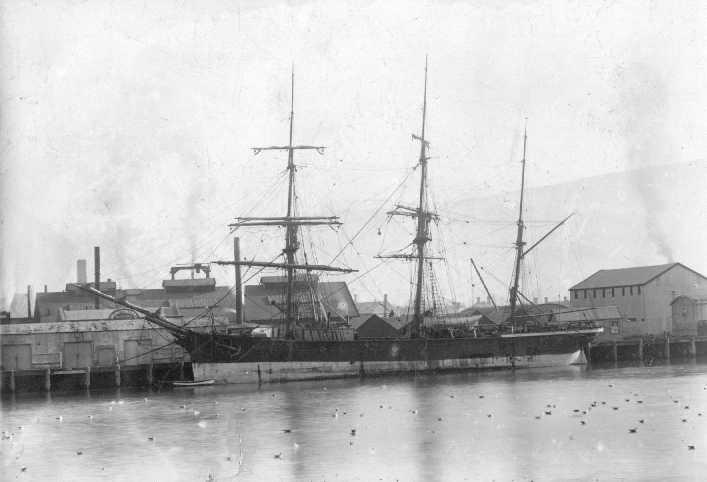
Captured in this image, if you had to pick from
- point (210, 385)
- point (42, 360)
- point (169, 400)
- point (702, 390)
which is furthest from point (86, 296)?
point (702, 390)

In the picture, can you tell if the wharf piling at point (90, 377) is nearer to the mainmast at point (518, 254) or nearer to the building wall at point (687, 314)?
the mainmast at point (518, 254)

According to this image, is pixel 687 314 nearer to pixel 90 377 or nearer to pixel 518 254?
pixel 518 254

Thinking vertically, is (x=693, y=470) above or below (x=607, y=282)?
below

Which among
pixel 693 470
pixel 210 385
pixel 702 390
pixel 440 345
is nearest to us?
pixel 693 470

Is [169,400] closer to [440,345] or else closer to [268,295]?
[440,345]

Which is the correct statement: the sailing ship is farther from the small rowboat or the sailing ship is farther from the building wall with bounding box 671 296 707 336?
the building wall with bounding box 671 296 707 336
